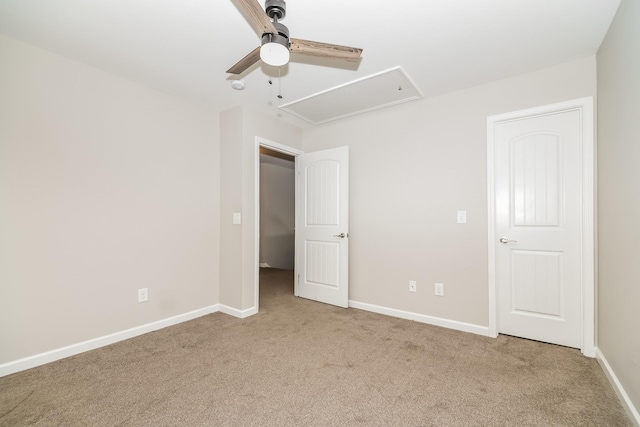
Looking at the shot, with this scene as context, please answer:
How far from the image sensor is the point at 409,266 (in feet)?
10.6

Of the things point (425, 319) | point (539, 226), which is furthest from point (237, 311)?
point (539, 226)

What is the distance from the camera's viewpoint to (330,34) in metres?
2.05

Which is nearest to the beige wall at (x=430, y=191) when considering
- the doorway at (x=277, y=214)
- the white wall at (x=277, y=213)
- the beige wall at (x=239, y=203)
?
the beige wall at (x=239, y=203)

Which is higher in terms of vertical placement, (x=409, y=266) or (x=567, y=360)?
(x=409, y=266)

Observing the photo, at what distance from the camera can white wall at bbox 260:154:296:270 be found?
6664mm

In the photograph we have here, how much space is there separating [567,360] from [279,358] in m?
2.27

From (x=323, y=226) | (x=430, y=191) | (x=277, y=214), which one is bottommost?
(x=323, y=226)

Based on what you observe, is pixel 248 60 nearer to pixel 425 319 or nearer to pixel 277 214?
pixel 425 319

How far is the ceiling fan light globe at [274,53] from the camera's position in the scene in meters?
1.50

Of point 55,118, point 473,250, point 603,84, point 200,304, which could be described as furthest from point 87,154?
point 603,84

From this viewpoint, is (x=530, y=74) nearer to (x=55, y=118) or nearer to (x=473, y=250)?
(x=473, y=250)

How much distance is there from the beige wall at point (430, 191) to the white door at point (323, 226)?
146 mm

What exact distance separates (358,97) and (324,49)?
1450 mm

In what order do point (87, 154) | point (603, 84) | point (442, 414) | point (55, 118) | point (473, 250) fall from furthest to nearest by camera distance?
point (473, 250)
point (87, 154)
point (55, 118)
point (603, 84)
point (442, 414)
